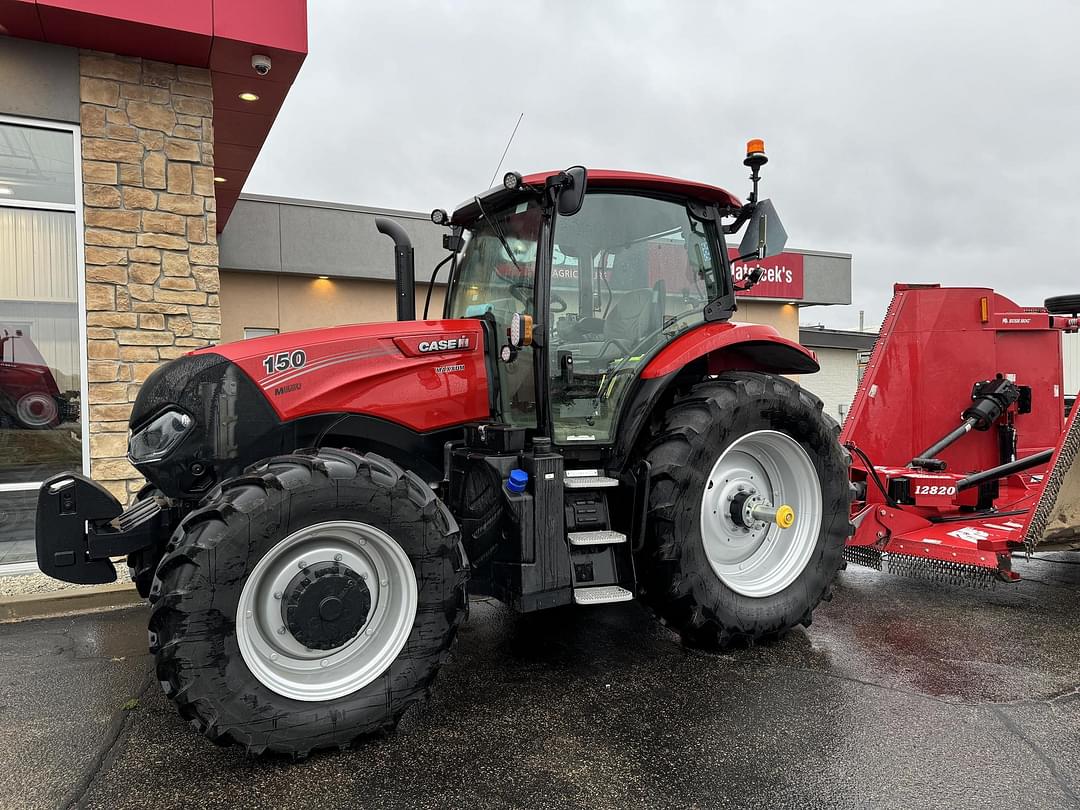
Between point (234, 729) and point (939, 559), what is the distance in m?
3.89

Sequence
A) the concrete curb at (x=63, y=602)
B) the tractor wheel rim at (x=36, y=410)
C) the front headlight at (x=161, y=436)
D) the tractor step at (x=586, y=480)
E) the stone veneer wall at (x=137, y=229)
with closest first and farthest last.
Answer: the front headlight at (x=161, y=436) → the tractor step at (x=586, y=480) → the concrete curb at (x=63, y=602) → the stone veneer wall at (x=137, y=229) → the tractor wheel rim at (x=36, y=410)

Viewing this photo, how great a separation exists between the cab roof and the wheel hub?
6.45ft

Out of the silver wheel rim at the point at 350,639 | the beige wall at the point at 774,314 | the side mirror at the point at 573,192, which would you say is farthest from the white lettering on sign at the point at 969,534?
the beige wall at the point at 774,314

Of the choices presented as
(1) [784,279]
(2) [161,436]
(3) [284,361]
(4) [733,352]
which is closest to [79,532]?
(2) [161,436]

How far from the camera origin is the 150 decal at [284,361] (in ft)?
10.4

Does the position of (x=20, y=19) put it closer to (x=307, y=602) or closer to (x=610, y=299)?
(x=610, y=299)

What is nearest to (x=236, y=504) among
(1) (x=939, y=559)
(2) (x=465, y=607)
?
(2) (x=465, y=607)

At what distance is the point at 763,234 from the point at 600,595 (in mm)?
2145

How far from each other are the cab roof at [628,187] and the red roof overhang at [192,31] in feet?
8.83

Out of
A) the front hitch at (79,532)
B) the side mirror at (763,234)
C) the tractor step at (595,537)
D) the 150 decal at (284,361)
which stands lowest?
the tractor step at (595,537)

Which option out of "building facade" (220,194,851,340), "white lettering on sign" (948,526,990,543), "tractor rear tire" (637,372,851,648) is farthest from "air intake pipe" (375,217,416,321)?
"building facade" (220,194,851,340)

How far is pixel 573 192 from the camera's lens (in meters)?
3.33

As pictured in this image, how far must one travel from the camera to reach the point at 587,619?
4371 mm

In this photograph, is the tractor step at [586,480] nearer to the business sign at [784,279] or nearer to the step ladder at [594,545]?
the step ladder at [594,545]
